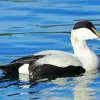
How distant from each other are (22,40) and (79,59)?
2.72m

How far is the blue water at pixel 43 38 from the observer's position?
444 inches

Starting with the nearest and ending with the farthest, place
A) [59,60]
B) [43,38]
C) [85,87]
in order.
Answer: [85,87], [59,60], [43,38]

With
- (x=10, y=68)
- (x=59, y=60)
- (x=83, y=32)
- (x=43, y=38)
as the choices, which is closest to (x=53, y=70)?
(x=59, y=60)

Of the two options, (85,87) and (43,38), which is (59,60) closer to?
(85,87)

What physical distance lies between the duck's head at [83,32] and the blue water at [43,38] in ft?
2.44

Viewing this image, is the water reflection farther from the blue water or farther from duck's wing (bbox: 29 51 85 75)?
duck's wing (bbox: 29 51 85 75)

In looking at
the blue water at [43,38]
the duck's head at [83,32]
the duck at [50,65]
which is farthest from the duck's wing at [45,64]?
the duck's head at [83,32]

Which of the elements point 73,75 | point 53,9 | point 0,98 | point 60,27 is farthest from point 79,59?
point 53,9

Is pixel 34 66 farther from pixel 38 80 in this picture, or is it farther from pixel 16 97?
pixel 16 97

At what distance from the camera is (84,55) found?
13.2 metres

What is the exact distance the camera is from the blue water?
11266mm

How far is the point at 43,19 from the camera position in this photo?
56.7ft

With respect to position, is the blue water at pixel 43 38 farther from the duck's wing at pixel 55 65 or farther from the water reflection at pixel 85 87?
the duck's wing at pixel 55 65

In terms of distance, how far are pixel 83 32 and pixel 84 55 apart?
43 cm
